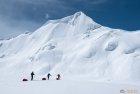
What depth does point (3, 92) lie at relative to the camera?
28875 mm

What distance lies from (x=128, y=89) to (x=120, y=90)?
4.03ft

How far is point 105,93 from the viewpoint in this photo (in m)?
27.2

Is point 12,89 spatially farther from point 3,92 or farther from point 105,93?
point 105,93

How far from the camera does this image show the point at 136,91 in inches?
1096

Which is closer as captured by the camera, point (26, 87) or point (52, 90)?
point (52, 90)

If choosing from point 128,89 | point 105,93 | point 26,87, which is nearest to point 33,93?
point 26,87

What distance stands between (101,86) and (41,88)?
5.34 m

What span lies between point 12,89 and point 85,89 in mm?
6548

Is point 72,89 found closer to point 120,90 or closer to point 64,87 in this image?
point 64,87

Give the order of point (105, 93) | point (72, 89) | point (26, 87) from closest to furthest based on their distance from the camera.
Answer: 1. point (105, 93)
2. point (72, 89)
3. point (26, 87)

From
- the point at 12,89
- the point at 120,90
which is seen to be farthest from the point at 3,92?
the point at 120,90

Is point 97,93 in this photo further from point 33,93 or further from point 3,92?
point 3,92

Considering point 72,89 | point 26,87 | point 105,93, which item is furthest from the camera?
point 26,87

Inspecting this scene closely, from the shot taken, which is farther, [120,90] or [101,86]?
[101,86]
